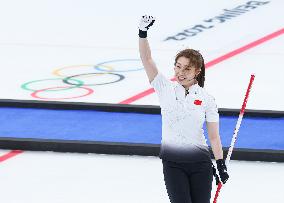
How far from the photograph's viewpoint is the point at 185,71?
356 centimetres

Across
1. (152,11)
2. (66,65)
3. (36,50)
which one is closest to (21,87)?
(66,65)

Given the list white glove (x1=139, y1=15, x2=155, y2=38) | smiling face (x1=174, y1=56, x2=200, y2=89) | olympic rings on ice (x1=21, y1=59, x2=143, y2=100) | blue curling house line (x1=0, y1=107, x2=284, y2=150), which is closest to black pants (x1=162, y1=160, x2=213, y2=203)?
smiling face (x1=174, y1=56, x2=200, y2=89)

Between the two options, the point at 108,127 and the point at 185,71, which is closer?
the point at 185,71

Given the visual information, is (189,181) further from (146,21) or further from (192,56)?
(146,21)

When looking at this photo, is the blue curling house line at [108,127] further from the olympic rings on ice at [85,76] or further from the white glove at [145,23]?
the white glove at [145,23]

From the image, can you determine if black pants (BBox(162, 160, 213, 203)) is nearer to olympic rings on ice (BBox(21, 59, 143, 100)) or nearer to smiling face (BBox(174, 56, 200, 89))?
smiling face (BBox(174, 56, 200, 89))

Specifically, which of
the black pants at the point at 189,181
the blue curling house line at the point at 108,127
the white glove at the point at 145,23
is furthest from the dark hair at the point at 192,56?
the blue curling house line at the point at 108,127

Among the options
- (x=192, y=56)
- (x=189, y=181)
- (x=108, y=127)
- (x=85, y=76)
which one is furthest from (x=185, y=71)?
(x=85, y=76)

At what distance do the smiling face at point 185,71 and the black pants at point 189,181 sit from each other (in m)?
0.46

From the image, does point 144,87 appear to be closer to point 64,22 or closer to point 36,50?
point 36,50

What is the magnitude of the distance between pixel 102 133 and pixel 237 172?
156 cm

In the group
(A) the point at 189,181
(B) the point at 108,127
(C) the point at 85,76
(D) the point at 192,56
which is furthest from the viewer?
(C) the point at 85,76

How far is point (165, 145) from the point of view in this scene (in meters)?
3.64

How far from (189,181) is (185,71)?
0.62m
